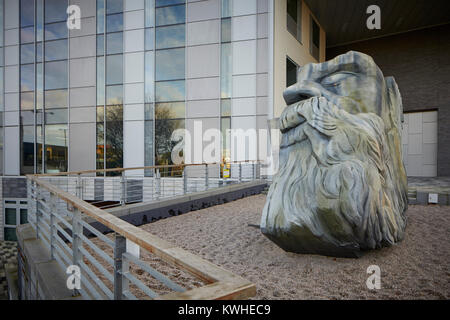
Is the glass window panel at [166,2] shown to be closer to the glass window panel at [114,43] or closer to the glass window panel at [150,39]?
the glass window panel at [150,39]

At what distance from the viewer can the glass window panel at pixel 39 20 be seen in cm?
1616

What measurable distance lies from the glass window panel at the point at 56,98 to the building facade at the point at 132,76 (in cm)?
6

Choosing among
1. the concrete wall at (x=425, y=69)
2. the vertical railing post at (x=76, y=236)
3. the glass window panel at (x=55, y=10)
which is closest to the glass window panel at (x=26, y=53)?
the glass window panel at (x=55, y=10)

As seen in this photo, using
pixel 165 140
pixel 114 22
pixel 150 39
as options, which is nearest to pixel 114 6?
pixel 114 22

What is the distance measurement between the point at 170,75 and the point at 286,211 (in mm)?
11470

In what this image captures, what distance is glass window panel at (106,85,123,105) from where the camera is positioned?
14.8m

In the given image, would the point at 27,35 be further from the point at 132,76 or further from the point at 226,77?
the point at 226,77

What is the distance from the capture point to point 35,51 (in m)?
16.3

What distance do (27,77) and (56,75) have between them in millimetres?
1991

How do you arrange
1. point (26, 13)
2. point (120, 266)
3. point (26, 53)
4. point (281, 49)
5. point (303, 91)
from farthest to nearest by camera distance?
point (26, 13)
point (26, 53)
point (281, 49)
point (303, 91)
point (120, 266)

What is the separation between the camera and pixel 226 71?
1354 cm

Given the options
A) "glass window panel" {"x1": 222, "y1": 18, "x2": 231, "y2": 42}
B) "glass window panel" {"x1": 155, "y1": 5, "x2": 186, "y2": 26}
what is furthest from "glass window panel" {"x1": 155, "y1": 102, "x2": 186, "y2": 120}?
"glass window panel" {"x1": 155, "y1": 5, "x2": 186, "y2": 26}

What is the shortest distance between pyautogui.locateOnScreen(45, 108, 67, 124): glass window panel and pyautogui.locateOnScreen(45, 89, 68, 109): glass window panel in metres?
0.28
